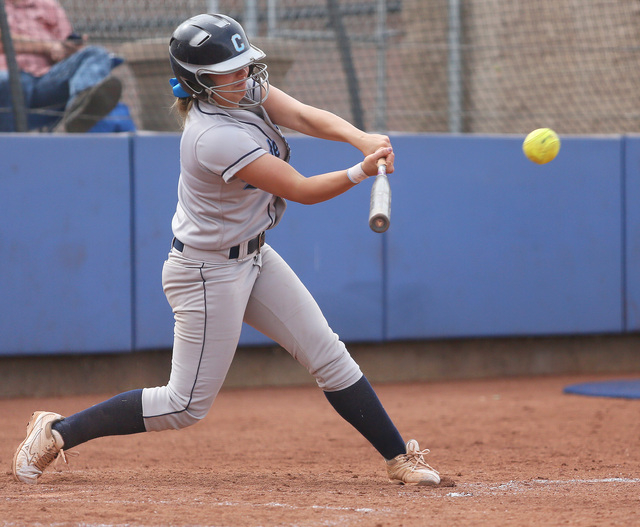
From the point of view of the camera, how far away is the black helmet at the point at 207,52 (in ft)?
9.74

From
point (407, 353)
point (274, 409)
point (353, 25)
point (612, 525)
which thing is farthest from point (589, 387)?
point (353, 25)

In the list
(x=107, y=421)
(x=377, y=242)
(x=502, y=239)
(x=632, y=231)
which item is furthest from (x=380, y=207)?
(x=632, y=231)

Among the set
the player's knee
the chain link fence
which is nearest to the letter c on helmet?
the player's knee

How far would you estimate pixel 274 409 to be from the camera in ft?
18.7

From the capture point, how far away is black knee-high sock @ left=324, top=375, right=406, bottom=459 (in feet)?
10.9

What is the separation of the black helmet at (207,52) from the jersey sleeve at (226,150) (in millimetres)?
169

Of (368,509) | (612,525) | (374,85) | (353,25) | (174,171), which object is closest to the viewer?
(612,525)

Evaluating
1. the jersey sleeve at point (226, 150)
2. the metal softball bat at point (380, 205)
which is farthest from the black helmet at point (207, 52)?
the metal softball bat at point (380, 205)

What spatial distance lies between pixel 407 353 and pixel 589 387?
53.5 inches

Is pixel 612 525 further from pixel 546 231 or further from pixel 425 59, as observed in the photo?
pixel 425 59

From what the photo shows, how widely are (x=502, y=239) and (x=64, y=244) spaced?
3.18 metres

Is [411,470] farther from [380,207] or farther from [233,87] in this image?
[233,87]

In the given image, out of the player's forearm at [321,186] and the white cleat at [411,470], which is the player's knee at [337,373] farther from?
the player's forearm at [321,186]

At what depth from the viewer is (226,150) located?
2.91 m
